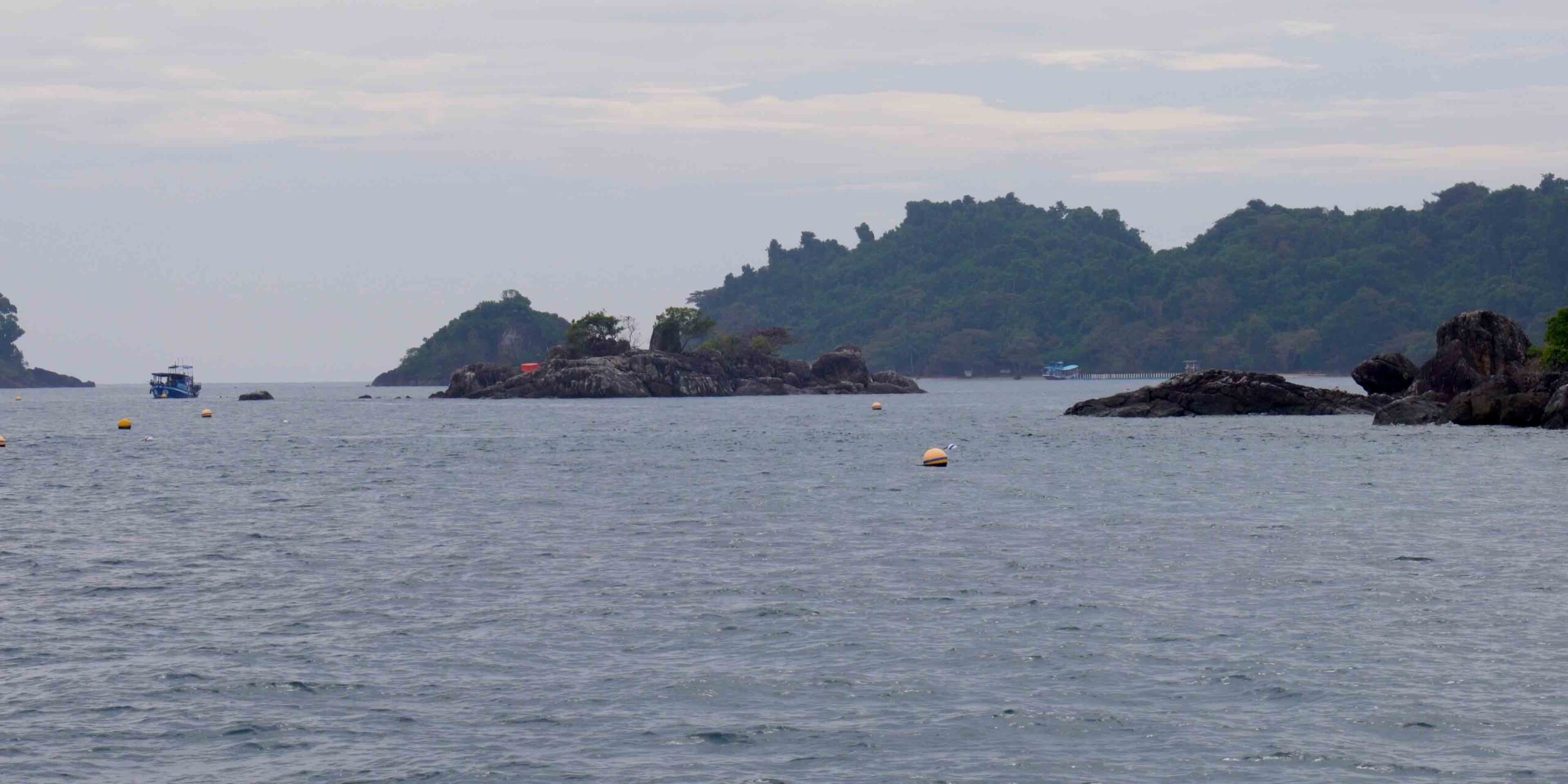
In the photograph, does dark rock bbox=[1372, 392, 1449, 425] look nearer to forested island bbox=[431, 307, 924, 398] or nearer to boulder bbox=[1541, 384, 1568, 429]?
boulder bbox=[1541, 384, 1568, 429]

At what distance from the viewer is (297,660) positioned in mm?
23719

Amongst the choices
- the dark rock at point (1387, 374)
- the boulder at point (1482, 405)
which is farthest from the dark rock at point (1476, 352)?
the dark rock at point (1387, 374)

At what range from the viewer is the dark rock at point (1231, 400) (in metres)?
107

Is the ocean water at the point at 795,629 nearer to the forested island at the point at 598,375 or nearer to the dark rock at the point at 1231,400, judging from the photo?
the dark rock at the point at 1231,400

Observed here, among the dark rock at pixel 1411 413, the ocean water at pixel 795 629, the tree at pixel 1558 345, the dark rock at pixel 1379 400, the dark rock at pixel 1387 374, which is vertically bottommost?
the ocean water at pixel 795 629

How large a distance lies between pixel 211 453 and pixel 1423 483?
57375 mm

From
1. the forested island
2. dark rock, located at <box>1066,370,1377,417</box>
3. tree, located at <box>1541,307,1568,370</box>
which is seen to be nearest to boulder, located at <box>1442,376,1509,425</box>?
tree, located at <box>1541,307,1568,370</box>

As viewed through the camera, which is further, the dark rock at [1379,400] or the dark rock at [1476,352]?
the dark rock at [1379,400]

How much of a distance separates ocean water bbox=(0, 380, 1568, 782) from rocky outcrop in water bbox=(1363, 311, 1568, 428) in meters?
30.5

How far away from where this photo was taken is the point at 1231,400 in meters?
108

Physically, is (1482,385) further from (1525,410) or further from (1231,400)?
(1231,400)

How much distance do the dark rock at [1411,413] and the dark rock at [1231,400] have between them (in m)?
14.0

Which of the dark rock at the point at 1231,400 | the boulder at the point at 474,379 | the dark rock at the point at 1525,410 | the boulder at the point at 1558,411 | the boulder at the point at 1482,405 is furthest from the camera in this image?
the boulder at the point at 474,379

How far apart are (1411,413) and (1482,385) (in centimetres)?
422
